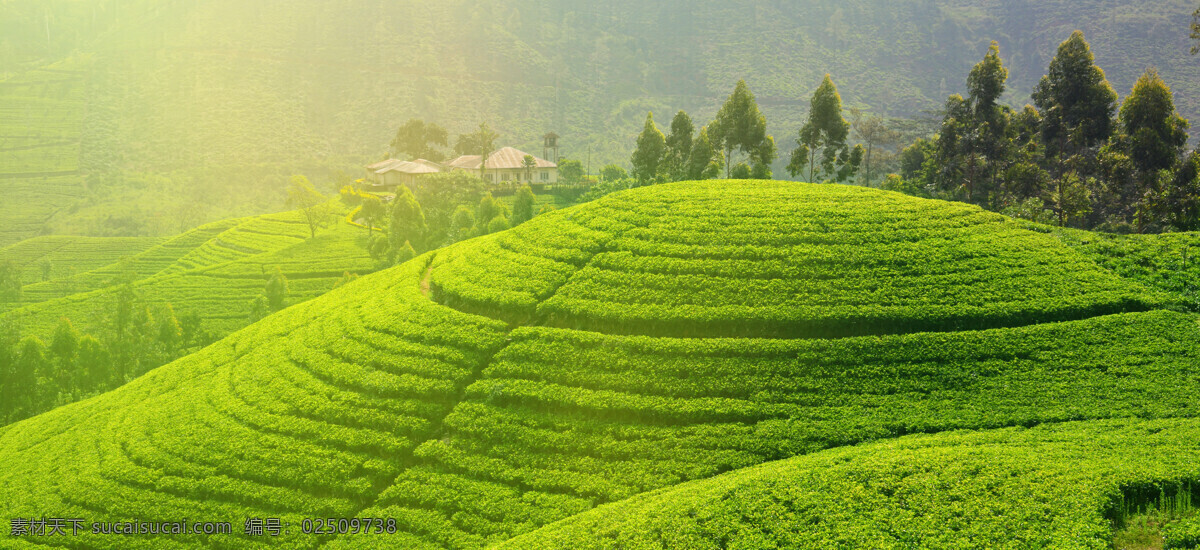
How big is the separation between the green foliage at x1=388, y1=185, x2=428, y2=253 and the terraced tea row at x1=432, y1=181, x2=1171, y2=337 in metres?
37.3

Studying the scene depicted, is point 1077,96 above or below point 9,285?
above

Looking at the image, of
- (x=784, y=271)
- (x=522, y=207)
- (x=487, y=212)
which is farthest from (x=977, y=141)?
(x=487, y=212)

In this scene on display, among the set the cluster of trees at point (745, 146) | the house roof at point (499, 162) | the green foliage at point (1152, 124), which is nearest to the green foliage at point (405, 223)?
the cluster of trees at point (745, 146)

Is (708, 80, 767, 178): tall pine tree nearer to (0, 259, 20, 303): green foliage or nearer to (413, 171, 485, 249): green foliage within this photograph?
(413, 171, 485, 249): green foliage

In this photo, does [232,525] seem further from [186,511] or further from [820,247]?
[820,247]

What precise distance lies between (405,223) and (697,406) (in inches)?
2327

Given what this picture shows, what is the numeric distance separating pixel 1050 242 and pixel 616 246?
967 inches

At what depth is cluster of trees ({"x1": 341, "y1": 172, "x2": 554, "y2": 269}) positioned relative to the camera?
75562 millimetres

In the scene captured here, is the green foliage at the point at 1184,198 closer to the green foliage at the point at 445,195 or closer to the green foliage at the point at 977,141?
the green foliage at the point at 977,141

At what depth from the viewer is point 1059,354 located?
30203 mm

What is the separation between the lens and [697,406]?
29.1m

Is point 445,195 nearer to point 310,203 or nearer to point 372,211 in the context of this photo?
point 372,211

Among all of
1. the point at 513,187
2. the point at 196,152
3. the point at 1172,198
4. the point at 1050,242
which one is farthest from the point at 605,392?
the point at 196,152

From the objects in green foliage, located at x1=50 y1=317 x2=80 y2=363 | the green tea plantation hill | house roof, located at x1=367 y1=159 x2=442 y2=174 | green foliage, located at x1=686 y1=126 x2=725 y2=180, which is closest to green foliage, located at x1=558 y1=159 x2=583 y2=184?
house roof, located at x1=367 y1=159 x2=442 y2=174
